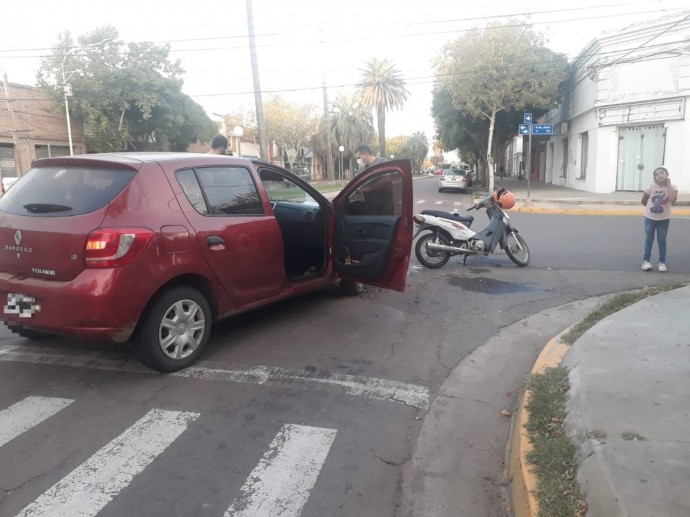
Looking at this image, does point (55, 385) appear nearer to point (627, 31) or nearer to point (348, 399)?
point (348, 399)

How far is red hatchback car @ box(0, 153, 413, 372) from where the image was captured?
159 inches

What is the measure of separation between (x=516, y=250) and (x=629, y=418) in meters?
5.92

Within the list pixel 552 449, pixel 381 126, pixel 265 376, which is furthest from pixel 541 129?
pixel 381 126

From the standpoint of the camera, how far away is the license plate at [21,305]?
13.7 feet

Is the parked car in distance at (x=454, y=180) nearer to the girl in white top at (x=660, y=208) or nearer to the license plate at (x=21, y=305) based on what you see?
the girl in white top at (x=660, y=208)

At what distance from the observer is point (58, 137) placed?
1225 inches

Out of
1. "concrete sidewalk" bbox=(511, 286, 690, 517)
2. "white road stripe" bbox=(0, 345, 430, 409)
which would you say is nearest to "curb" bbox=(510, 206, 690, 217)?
"concrete sidewalk" bbox=(511, 286, 690, 517)

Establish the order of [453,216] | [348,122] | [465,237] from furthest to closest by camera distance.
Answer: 1. [348,122]
2. [453,216]
3. [465,237]

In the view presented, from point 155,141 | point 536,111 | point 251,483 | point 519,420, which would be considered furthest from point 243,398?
point 155,141

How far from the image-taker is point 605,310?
600 cm

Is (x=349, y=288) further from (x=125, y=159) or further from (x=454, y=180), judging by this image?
(x=454, y=180)

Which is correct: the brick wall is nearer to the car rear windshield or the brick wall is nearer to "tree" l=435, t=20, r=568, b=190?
"tree" l=435, t=20, r=568, b=190

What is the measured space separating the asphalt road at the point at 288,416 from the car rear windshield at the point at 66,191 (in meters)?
1.34

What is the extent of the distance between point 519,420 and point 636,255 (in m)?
7.46
